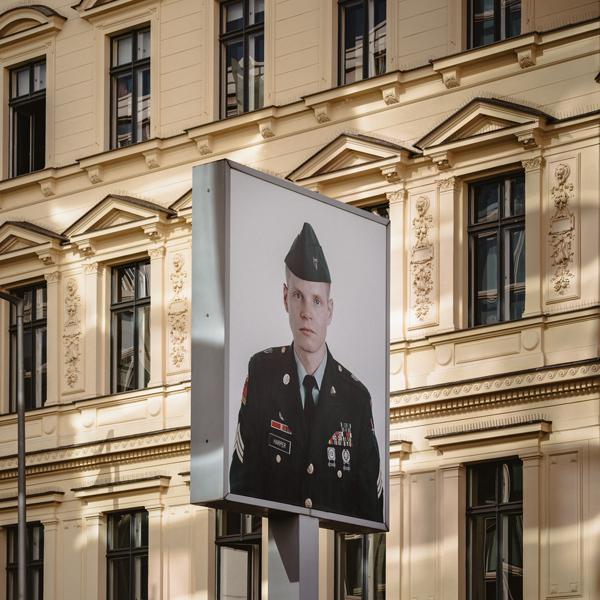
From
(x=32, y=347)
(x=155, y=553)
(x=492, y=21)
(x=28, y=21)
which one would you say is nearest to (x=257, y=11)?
(x=492, y=21)

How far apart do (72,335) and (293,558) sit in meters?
14.8

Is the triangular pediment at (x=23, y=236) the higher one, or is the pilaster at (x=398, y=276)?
the triangular pediment at (x=23, y=236)

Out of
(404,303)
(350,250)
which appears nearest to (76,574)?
(404,303)

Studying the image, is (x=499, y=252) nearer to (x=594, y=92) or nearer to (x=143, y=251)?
(x=594, y=92)

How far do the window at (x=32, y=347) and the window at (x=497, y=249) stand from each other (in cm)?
885

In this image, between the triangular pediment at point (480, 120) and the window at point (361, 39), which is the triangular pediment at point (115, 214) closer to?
the window at point (361, 39)

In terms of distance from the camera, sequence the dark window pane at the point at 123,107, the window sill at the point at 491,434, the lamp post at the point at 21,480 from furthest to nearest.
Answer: the dark window pane at the point at 123,107 < the lamp post at the point at 21,480 < the window sill at the point at 491,434

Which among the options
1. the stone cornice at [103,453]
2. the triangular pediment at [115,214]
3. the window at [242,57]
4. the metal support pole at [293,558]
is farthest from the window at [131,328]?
the metal support pole at [293,558]

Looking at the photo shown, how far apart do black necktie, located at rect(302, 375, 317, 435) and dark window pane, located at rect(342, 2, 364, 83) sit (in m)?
11.4

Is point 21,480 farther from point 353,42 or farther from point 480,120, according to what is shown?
point 480,120

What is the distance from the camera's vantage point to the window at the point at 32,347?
26.1m

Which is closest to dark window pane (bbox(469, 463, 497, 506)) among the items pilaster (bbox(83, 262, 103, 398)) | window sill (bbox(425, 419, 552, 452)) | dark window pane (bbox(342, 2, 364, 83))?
window sill (bbox(425, 419, 552, 452))

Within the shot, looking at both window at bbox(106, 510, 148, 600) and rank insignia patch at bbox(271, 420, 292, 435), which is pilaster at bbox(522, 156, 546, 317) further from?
rank insignia patch at bbox(271, 420, 292, 435)

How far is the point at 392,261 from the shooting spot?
2127 cm
